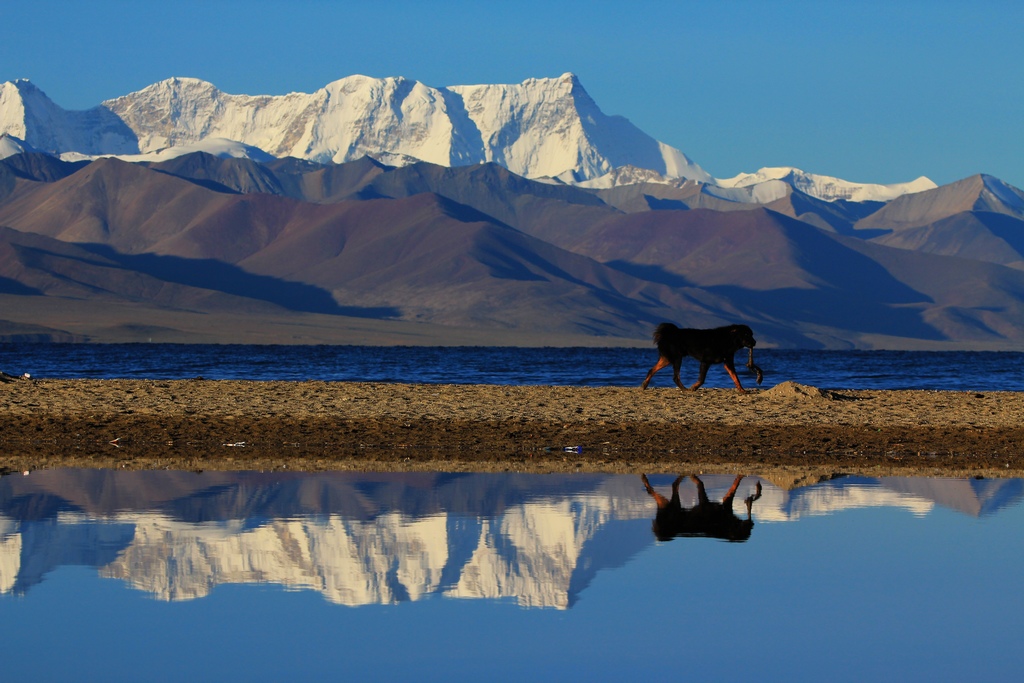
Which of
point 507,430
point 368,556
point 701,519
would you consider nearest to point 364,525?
point 368,556

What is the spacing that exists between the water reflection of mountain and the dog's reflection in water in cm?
19

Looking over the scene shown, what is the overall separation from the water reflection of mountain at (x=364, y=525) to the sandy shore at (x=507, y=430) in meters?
1.69

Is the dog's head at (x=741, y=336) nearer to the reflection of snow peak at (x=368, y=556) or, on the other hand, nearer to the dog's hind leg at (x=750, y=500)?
the dog's hind leg at (x=750, y=500)

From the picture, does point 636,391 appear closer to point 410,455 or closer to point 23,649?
point 410,455

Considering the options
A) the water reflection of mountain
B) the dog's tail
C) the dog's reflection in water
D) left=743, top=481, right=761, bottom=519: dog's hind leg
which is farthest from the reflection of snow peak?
the dog's tail

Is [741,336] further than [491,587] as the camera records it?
Yes

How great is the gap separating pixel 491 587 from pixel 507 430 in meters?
12.7

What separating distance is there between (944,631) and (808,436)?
536 inches

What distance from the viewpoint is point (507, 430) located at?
79.8ft

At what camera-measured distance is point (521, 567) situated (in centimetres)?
1236

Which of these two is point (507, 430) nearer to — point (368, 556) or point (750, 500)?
point (750, 500)

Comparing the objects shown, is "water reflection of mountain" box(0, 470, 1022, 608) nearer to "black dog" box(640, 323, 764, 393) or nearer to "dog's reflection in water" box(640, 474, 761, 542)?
"dog's reflection in water" box(640, 474, 761, 542)

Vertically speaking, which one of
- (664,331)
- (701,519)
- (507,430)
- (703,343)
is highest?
(664,331)

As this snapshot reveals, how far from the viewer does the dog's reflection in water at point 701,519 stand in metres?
14.2
